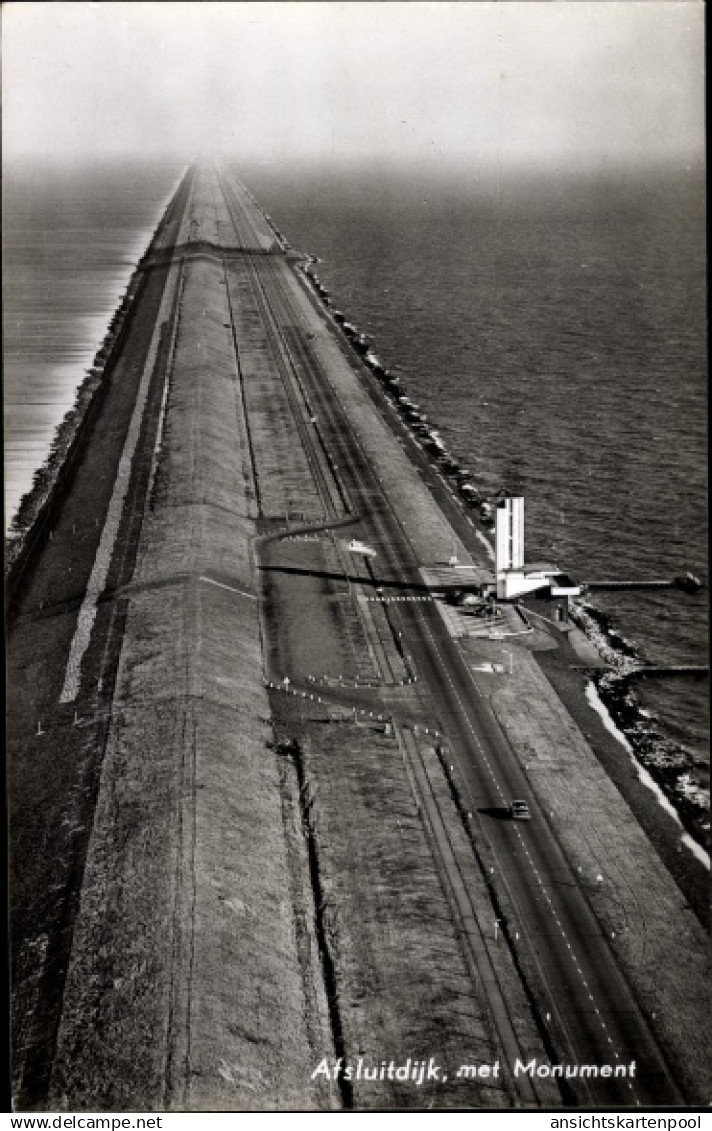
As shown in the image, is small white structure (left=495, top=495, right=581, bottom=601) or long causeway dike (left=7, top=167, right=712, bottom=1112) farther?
small white structure (left=495, top=495, right=581, bottom=601)

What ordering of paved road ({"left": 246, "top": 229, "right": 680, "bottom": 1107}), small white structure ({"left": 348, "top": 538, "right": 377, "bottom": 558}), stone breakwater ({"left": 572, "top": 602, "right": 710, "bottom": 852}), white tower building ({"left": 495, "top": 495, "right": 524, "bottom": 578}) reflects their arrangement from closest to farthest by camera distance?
paved road ({"left": 246, "top": 229, "right": 680, "bottom": 1107}), stone breakwater ({"left": 572, "top": 602, "right": 710, "bottom": 852}), white tower building ({"left": 495, "top": 495, "right": 524, "bottom": 578}), small white structure ({"left": 348, "top": 538, "right": 377, "bottom": 558})

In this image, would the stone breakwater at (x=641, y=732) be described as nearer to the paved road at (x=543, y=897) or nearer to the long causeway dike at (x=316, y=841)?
the long causeway dike at (x=316, y=841)

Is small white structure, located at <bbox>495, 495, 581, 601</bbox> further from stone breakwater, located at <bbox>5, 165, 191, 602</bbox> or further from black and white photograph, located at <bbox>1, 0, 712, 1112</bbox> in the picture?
stone breakwater, located at <bbox>5, 165, 191, 602</bbox>

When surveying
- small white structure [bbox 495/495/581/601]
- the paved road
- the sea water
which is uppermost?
the sea water

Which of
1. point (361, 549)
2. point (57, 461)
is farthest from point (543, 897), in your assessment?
point (57, 461)

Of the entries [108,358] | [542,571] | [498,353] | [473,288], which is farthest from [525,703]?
[473,288]

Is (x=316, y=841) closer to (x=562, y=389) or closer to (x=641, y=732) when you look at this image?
(x=641, y=732)

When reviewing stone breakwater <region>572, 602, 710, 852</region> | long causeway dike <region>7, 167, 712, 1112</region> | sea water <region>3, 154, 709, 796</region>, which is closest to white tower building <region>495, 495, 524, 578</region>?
long causeway dike <region>7, 167, 712, 1112</region>
